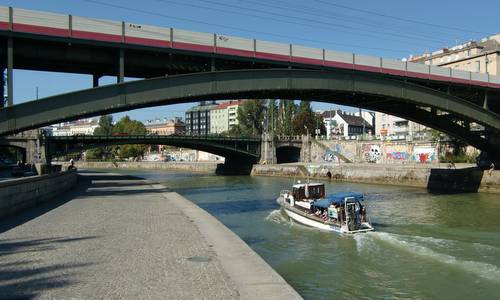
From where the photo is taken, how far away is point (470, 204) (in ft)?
126

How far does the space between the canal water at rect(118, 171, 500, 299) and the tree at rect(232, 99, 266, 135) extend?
403 feet

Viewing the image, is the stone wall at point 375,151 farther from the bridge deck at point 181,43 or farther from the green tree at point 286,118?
the bridge deck at point 181,43

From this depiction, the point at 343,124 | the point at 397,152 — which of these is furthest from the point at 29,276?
the point at 343,124

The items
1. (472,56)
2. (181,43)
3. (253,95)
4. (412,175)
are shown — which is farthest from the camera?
(472,56)

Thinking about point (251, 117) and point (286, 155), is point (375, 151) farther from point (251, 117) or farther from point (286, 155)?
point (251, 117)

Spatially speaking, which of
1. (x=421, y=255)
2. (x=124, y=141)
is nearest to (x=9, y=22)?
(x=421, y=255)

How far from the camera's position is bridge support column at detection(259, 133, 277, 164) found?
3935 inches

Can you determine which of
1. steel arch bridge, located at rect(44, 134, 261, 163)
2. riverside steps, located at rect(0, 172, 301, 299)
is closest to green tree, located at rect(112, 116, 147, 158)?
steel arch bridge, located at rect(44, 134, 261, 163)

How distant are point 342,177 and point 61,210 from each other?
49674 millimetres

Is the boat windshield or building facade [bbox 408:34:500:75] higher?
building facade [bbox 408:34:500:75]

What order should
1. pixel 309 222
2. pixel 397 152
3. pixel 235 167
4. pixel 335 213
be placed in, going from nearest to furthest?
1. pixel 335 213
2. pixel 309 222
3. pixel 397 152
4. pixel 235 167

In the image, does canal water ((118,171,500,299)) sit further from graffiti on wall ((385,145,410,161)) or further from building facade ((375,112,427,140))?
building facade ((375,112,427,140))

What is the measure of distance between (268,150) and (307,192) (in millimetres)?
67868

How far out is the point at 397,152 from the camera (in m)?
86.7
